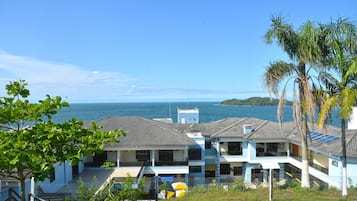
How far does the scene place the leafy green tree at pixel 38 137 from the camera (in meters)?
3.83

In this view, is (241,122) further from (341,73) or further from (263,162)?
(341,73)

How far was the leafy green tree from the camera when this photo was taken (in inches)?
151

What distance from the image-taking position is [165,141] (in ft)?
71.1

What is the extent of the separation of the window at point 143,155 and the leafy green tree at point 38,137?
61.2 feet

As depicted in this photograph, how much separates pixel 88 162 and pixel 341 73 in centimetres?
1825

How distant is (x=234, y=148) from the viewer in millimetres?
26094

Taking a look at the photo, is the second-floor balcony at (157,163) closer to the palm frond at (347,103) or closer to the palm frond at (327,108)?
the palm frond at (327,108)

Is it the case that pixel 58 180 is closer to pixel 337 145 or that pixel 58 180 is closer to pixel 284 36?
pixel 284 36

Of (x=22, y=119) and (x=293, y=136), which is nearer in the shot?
(x=22, y=119)

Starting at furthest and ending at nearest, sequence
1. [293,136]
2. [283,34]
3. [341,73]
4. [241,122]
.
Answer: [241,122], [293,136], [283,34], [341,73]

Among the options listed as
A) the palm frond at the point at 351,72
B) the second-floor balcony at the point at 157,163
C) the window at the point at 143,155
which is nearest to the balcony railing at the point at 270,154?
the second-floor balcony at the point at 157,163

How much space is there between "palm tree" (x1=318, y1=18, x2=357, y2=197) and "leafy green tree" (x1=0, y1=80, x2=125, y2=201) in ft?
33.2

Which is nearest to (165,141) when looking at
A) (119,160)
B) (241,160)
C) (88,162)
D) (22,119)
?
(119,160)

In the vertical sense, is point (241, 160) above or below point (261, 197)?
below
